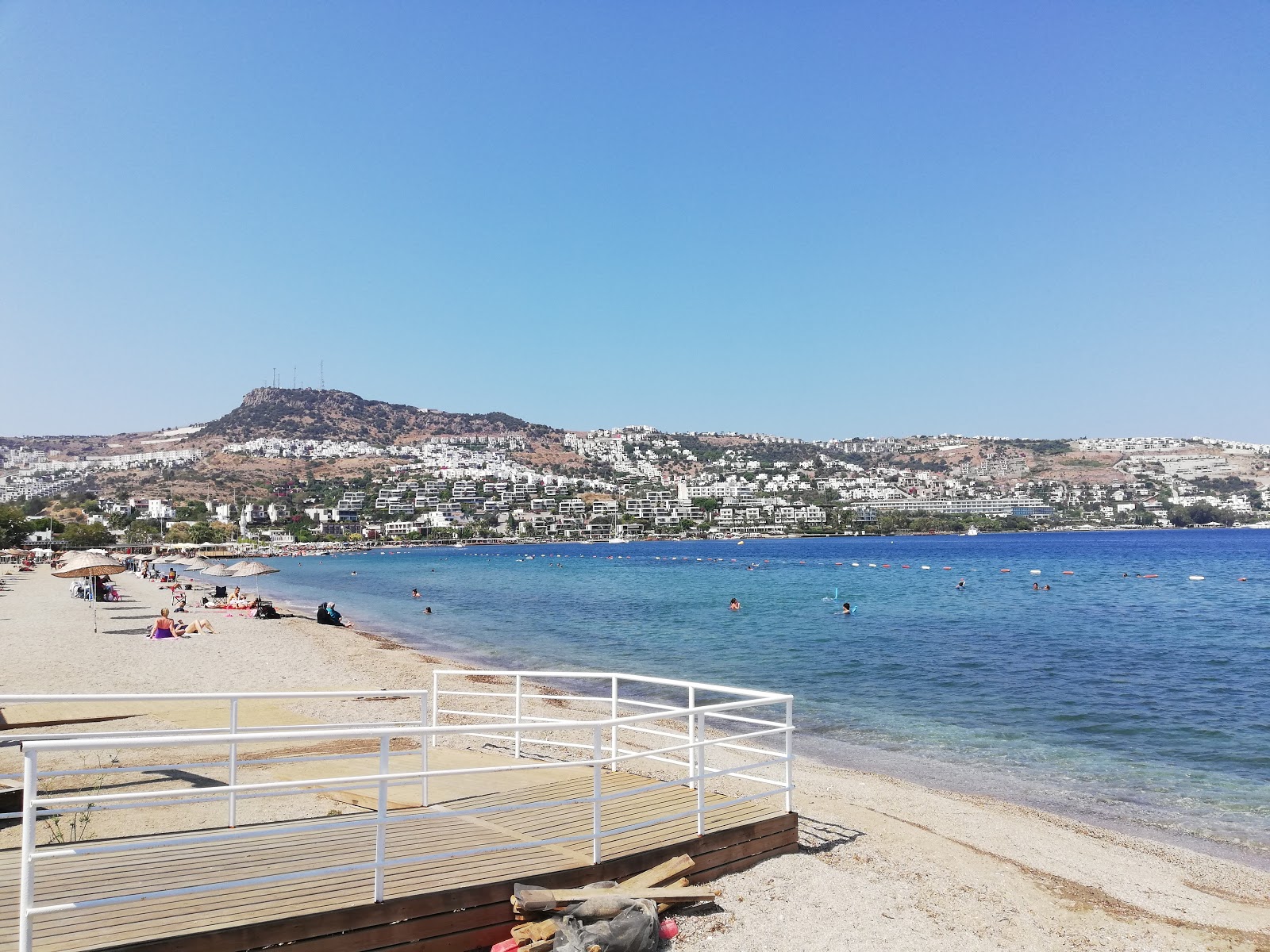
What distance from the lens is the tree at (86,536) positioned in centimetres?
10691

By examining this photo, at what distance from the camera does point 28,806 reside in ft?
12.9

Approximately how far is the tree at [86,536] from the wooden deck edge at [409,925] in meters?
119

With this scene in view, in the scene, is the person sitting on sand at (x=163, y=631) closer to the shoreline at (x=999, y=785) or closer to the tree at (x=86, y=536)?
the shoreline at (x=999, y=785)

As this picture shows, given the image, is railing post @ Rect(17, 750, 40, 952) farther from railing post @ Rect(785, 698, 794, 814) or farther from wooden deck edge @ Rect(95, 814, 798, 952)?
railing post @ Rect(785, 698, 794, 814)

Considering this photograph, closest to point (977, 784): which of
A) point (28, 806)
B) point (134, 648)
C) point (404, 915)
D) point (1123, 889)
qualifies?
point (1123, 889)

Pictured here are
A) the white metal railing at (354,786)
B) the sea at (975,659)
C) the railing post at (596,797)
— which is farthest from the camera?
the sea at (975,659)

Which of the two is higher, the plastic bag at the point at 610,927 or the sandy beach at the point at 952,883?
the plastic bag at the point at 610,927

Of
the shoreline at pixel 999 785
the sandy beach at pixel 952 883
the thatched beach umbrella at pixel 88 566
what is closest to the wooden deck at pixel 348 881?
the sandy beach at pixel 952 883

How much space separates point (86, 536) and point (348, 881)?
127045 millimetres

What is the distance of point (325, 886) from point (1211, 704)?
20184mm

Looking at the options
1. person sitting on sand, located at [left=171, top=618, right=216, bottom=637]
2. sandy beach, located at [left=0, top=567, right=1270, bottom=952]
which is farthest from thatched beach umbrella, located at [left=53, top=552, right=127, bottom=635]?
sandy beach, located at [left=0, top=567, right=1270, bottom=952]

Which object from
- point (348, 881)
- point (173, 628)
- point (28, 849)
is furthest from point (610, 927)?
point (173, 628)

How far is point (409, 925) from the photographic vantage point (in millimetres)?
5023

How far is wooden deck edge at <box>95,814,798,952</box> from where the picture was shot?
4.46 metres
